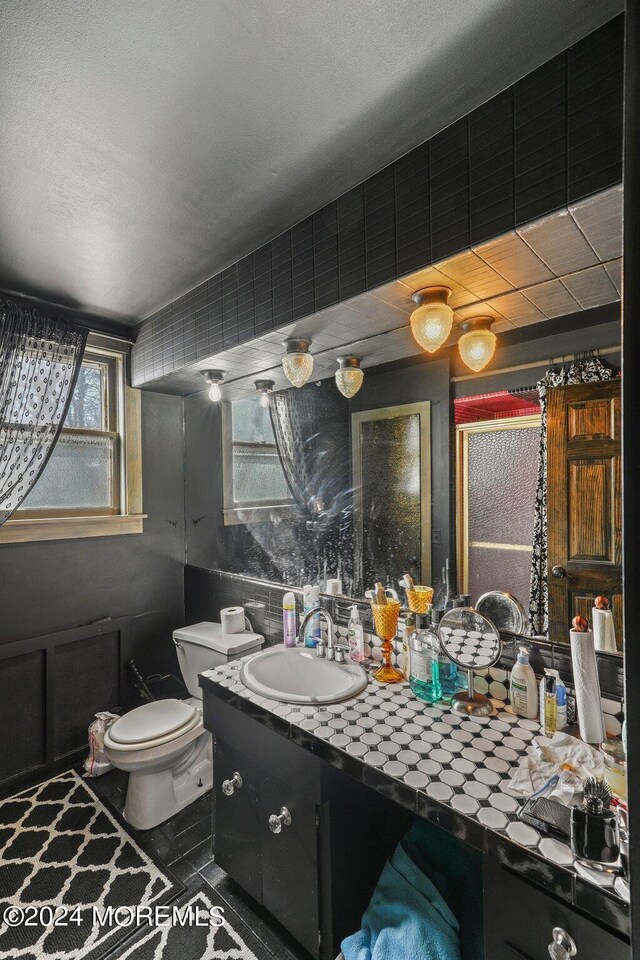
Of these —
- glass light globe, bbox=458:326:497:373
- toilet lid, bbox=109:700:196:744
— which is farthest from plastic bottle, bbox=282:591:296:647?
glass light globe, bbox=458:326:497:373

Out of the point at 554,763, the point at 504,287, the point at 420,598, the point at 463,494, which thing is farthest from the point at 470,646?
the point at 504,287

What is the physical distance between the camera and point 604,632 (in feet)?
3.94

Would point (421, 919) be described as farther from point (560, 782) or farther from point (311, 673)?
point (311, 673)

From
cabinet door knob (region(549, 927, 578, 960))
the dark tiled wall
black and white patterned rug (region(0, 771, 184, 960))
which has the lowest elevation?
black and white patterned rug (region(0, 771, 184, 960))

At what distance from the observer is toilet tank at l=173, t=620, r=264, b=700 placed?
84.7 inches

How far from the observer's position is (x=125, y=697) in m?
2.60

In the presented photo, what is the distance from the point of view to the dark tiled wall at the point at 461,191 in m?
0.93

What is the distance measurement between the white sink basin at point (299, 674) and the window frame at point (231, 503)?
0.71m

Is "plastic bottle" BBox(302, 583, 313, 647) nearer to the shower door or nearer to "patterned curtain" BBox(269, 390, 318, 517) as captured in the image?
the shower door

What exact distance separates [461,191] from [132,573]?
2.51 m

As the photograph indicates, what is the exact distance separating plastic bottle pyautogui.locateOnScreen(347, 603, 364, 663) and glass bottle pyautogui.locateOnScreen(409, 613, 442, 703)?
0.83 ft

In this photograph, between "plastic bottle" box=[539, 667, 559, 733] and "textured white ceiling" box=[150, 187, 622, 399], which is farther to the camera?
"plastic bottle" box=[539, 667, 559, 733]

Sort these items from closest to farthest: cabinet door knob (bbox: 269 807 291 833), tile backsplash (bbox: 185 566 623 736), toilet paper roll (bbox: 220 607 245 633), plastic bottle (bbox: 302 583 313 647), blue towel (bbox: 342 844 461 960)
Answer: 1. blue towel (bbox: 342 844 461 960)
2. tile backsplash (bbox: 185 566 623 736)
3. cabinet door knob (bbox: 269 807 291 833)
4. plastic bottle (bbox: 302 583 313 647)
5. toilet paper roll (bbox: 220 607 245 633)

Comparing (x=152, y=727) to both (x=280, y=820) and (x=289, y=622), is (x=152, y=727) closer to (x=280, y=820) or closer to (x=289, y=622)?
(x=289, y=622)
